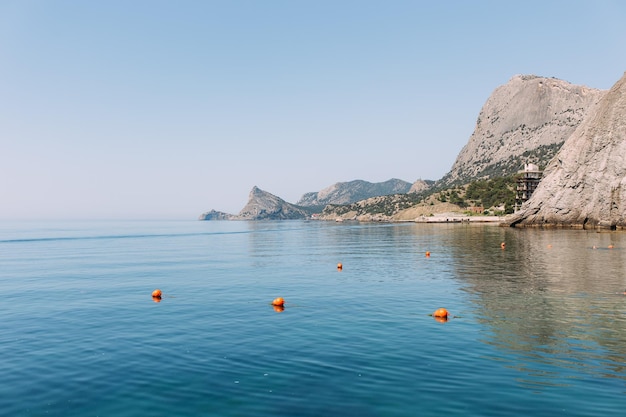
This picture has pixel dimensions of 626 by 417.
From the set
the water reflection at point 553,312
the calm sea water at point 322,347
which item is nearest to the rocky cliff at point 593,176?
the water reflection at point 553,312

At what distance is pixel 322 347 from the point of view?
25.1m

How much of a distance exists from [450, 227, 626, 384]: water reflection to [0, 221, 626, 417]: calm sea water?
Result: 159mm

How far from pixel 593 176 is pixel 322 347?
148m

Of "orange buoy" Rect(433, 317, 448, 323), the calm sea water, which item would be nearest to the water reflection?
the calm sea water

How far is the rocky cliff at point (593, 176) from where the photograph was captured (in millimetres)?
134250

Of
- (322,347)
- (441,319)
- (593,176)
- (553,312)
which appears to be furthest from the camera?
(593,176)

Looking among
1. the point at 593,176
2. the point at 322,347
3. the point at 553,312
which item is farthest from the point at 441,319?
the point at 593,176

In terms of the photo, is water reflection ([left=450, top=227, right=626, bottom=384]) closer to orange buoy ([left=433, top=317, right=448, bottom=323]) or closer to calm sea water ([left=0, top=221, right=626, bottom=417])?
calm sea water ([left=0, top=221, right=626, bottom=417])

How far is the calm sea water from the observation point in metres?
17.6

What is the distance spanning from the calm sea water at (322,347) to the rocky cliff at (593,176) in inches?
3875

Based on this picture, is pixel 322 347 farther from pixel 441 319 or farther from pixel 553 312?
pixel 553 312

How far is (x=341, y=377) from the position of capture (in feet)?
66.0

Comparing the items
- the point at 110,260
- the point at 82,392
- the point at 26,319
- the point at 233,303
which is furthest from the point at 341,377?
the point at 110,260

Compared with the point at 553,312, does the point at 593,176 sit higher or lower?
higher
